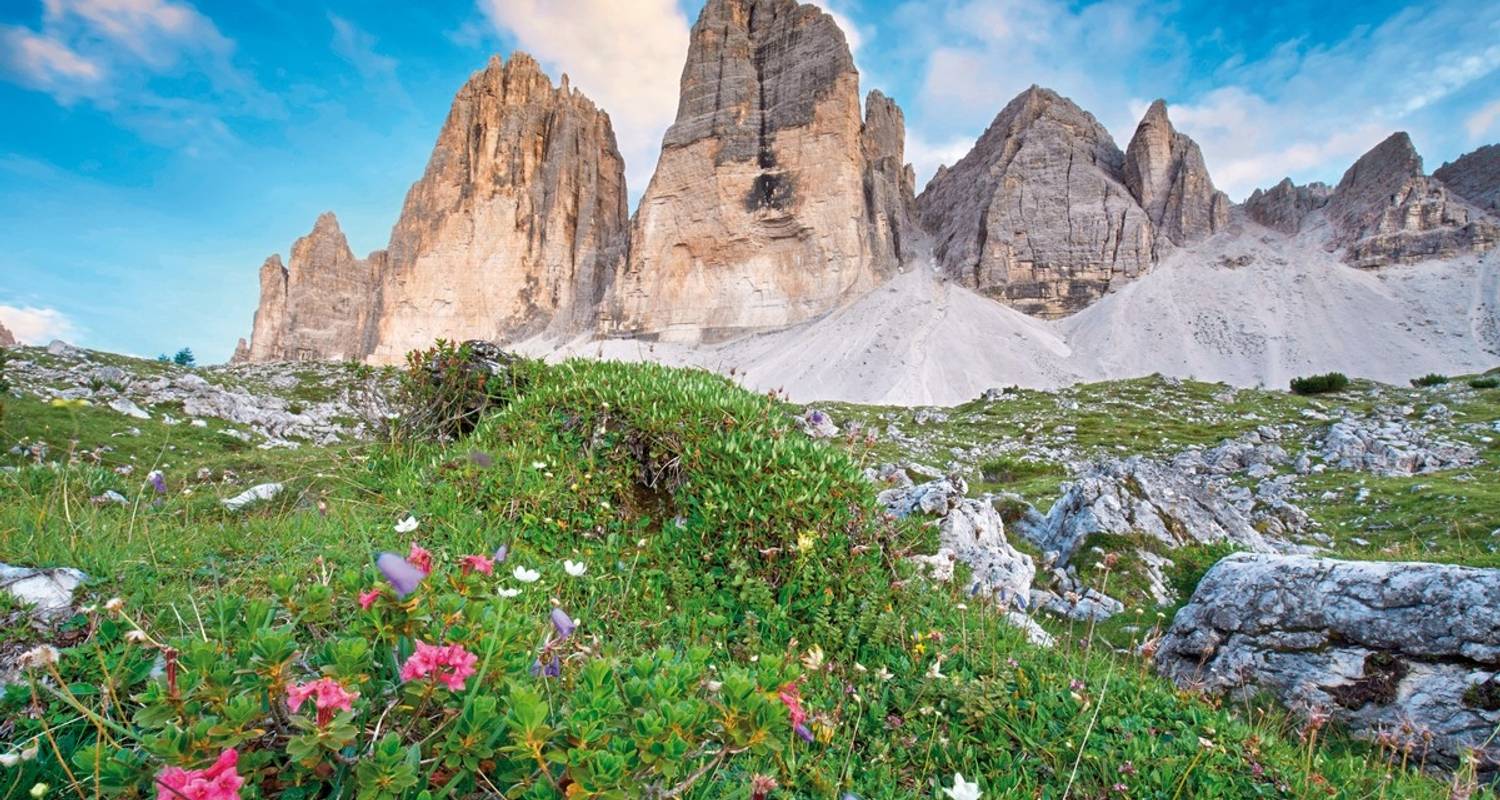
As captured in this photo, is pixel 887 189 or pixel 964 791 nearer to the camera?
pixel 964 791

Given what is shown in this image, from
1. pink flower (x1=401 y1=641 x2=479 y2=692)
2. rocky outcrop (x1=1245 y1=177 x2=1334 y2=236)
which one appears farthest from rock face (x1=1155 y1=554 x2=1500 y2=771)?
rocky outcrop (x1=1245 y1=177 x2=1334 y2=236)

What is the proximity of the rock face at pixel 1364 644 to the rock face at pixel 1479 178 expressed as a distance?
123 m

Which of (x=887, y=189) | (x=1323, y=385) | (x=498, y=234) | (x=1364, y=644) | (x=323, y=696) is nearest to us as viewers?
(x=323, y=696)

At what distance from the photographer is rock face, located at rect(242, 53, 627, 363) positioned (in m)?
107

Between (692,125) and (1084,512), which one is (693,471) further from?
(692,125)

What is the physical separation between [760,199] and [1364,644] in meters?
91.8

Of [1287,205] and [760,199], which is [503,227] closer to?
[760,199]

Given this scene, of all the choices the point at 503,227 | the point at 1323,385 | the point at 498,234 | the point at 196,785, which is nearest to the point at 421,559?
the point at 196,785

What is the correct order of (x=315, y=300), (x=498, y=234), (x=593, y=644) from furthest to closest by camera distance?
(x=315, y=300)
(x=498, y=234)
(x=593, y=644)

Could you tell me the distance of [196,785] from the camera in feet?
4.15

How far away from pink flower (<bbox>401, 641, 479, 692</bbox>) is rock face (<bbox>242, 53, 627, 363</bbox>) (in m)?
107

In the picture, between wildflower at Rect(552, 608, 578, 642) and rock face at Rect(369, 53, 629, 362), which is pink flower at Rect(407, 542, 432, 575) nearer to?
wildflower at Rect(552, 608, 578, 642)

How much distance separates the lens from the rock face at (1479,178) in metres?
84.2

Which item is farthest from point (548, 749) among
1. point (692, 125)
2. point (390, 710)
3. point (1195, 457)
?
point (692, 125)
